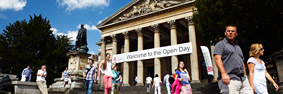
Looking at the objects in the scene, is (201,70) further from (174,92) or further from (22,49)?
(22,49)

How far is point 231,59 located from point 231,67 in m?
0.14

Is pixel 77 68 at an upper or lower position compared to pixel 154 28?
lower

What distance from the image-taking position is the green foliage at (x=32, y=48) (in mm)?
27672

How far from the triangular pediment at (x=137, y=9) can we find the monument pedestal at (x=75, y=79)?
42.5ft

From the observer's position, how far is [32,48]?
30250mm

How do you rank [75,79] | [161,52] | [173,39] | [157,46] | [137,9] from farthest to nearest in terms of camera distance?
[137,9]
[157,46]
[173,39]
[161,52]
[75,79]

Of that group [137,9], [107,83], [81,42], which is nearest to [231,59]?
[107,83]

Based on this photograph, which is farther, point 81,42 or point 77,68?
point 81,42

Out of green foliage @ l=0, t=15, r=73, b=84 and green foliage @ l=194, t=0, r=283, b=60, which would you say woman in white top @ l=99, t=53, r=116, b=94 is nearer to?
green foliage @ l=194, t=0, r=283, b=60

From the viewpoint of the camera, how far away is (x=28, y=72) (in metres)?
11.9

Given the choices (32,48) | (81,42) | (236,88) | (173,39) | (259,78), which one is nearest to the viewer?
(236,88)

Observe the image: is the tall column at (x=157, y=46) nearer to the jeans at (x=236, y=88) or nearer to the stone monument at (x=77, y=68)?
the stone monument at (x=77, y=68)

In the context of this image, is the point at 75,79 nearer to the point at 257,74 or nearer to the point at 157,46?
the point at 257,74

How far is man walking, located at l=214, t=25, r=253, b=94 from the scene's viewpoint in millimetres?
2844
